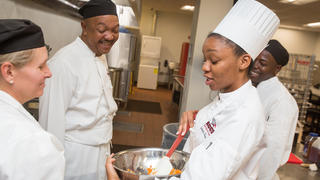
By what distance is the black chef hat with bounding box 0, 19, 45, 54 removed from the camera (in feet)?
2.38

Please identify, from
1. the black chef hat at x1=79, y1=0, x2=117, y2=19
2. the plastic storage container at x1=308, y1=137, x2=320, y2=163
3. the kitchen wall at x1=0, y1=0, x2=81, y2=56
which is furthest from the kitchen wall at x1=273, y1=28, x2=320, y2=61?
the black chef hat at x1=79, y1=0, x2=117, y2=19

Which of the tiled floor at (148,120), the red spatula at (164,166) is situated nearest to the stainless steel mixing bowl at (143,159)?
the red spatula at (164,166)

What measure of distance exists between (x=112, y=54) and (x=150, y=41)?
3978 millimetres

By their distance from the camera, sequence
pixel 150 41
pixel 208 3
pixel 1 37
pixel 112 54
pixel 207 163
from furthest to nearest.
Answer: pixel 150 41 < pixel 112 54 < pixel 208 3 < pixel 207 163 < pixel 1 37

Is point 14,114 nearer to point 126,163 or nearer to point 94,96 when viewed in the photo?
point 126,163

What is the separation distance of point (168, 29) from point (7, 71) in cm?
1027

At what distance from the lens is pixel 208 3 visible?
3.70m

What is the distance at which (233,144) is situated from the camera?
2.72 feet

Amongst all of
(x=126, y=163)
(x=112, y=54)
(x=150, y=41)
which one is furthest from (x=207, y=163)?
(x=150, y=41)

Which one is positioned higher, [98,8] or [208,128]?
[98,8]

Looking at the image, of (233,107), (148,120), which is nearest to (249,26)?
(233,107)

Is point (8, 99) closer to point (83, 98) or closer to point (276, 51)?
point (83, 98)

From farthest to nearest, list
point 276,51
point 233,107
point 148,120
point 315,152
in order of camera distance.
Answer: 1. point 148,120
2. point 315,152
3. point 276,51
4. point 233,107

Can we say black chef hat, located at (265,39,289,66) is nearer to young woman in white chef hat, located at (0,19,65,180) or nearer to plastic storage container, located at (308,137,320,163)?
plastic storage container, located at (308,137,320,163)
